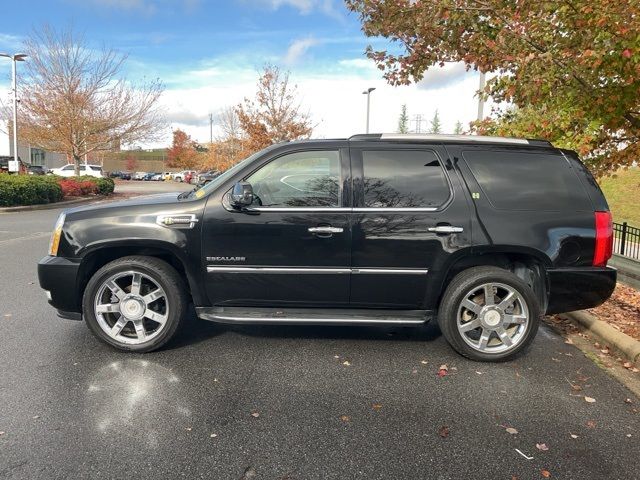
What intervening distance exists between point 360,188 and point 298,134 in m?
22.8

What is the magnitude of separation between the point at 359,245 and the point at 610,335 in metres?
2.58

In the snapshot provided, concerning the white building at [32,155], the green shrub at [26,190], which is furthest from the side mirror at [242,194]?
the white building at [32,155]

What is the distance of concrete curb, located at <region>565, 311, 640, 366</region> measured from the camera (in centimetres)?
439

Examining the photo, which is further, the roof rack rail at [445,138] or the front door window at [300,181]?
the roof rack rail at [445,138]

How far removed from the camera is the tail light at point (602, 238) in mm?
4285

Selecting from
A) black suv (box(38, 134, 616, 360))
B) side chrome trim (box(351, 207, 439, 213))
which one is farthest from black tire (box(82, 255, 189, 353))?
side chrome trim (box(351, 207, 439, 213))

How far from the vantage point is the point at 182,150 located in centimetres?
8219

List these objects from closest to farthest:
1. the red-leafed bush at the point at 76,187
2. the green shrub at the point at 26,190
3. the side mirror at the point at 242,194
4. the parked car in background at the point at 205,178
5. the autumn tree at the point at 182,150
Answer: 1. the side mirror at the point at 242,194
2. the parked car in background at the point at 205,178
3. the green shrub at the point at 26,190
4. the red-leafed bush at the point at 76,187
5. the autumn tree at the point at 182,150

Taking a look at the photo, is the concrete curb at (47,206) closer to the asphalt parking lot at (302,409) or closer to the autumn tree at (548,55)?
the asphalt parking lot at (302,409)

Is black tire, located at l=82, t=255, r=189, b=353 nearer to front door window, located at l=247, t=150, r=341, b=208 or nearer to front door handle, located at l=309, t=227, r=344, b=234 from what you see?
front door window, located at l=247, t=150, r=341, b=208

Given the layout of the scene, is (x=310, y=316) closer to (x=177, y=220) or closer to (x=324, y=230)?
(x=324, y=230)

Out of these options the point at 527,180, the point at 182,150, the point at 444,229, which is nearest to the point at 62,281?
the point at 444,229

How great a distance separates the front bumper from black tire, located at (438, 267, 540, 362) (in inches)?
121

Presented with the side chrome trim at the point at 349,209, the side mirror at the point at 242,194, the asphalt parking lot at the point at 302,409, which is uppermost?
the side mirror at the point at 242,194
